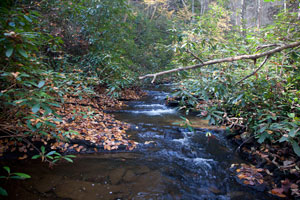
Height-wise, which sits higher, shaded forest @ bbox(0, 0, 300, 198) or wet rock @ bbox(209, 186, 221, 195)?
shaded forest @ bbox(0, 0, 300, 198)

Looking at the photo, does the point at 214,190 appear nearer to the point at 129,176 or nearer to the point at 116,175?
the point at 129,176

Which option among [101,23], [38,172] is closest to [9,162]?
[38,172]

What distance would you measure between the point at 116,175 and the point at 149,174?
0.55m

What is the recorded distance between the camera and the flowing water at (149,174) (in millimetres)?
2232

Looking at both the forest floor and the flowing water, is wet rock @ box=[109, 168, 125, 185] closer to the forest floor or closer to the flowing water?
the flowing water

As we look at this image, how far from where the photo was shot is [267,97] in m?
3.10

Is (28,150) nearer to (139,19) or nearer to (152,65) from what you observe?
(152,65)

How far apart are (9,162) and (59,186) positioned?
1.02 m

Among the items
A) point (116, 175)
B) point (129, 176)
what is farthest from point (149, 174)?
point (116, 175)

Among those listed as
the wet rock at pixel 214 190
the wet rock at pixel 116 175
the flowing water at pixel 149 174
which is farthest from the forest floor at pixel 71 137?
the wet rock at pixel 214 190

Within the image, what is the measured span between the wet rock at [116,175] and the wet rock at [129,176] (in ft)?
0.22

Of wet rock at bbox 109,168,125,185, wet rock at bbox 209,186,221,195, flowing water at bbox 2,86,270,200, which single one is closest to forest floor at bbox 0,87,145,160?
flowing water at bbox 2,86,270,200

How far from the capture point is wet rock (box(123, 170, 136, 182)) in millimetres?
2589

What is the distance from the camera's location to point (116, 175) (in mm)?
A: 2646
